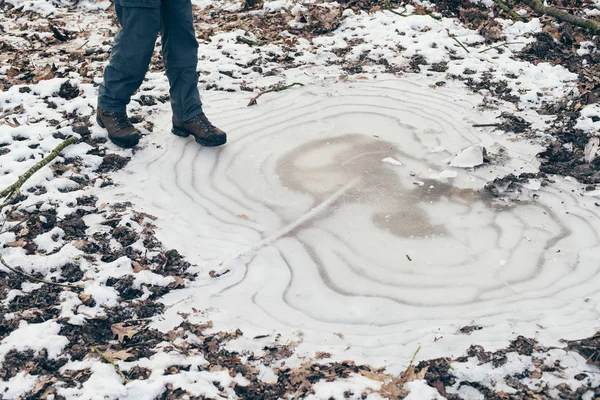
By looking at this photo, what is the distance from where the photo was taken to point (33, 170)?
368 centimetres

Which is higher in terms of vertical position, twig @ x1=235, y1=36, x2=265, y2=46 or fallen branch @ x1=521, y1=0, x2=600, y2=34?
fallen branch @ x1=521, y1=0, x2=600, y2=34

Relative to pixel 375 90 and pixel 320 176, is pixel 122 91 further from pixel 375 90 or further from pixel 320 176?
pixel 375 90

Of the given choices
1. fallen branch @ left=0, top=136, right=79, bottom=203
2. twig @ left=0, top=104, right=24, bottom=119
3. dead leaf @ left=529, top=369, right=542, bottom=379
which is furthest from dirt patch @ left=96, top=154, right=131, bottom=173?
dead leaf @ left=529, top=369, right=542, bottom=379

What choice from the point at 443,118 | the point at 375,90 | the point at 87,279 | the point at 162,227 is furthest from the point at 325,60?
the point at 87,279

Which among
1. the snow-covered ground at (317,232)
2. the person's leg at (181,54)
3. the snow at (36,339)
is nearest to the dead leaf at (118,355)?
the snow-covered ground at (317,232)

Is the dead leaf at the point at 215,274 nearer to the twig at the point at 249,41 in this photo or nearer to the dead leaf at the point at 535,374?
the dead leaf at the point at 535,374

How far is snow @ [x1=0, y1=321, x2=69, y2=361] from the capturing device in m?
2.56

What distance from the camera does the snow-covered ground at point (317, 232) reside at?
258 centimetres

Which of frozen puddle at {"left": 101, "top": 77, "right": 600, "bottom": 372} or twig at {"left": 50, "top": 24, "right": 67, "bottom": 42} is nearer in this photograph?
frozen puddle at {"left": 101, "top": 77, "right": 600, "bottom": 372}

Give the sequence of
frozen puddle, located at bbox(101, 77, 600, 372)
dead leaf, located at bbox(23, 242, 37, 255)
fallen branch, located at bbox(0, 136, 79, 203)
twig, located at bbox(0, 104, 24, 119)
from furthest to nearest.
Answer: twig, located at bbox(0, 104, 24, 119)
fallen branch, located at bbox(0, 136, 79, 203)
dead leaf, located at bbox(23, 242, 37, 255)
frozen puddle, located at bbox(101, 77, 600, 372)

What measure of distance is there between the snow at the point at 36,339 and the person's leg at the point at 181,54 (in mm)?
1959

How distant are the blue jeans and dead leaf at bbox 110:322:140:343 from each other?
1849mm

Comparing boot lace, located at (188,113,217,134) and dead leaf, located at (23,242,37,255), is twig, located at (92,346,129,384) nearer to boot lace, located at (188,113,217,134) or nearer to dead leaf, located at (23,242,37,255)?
dead leaf, located at (23,242,37,255)

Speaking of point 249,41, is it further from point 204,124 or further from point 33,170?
point 33,170
